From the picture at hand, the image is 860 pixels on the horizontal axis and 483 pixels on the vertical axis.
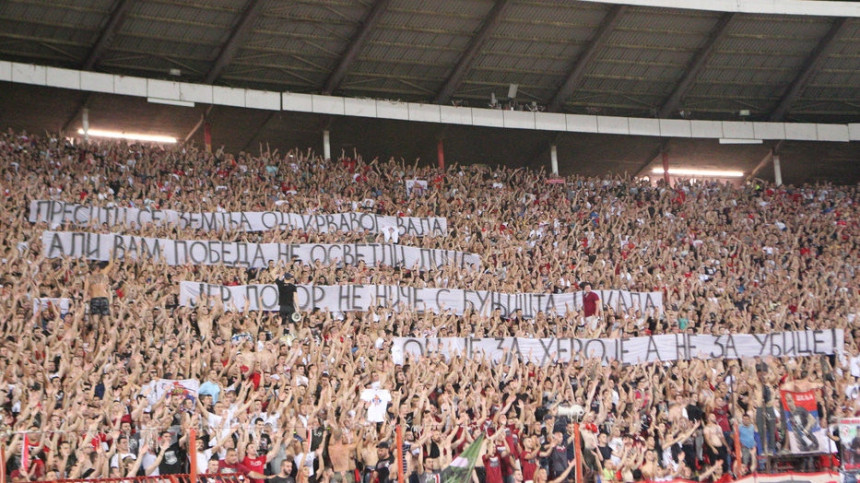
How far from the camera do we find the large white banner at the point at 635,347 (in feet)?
72.6

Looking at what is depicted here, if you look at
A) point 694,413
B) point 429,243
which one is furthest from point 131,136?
point 694,413

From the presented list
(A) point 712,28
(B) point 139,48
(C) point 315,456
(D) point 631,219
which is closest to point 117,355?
(C) point 315,456

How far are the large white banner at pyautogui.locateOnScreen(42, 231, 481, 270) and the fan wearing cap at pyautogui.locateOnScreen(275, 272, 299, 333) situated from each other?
153 centimetres

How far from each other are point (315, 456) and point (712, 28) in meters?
22.6

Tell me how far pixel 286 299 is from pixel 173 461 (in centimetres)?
891

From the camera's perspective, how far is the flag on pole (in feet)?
49.6

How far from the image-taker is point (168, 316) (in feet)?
66.2

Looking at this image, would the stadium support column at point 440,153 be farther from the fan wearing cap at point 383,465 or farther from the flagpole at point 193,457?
the flagpole at point 193,457

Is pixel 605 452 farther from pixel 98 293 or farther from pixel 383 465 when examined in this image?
pixel 98 293

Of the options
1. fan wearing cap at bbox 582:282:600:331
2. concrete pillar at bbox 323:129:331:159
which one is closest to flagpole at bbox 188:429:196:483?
fan wearing cap at bbox 582:282:600:331

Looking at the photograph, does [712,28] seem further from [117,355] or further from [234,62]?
[117,355]

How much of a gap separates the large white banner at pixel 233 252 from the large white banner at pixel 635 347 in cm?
377

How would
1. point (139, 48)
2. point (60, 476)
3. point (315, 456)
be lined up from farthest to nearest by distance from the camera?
point (139, 48) → point (315, 456) → point (60, 476)

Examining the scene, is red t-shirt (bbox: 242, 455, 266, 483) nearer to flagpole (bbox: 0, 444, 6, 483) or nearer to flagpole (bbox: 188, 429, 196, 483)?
flagpole (bbox: 188, 429, 196, 483)
